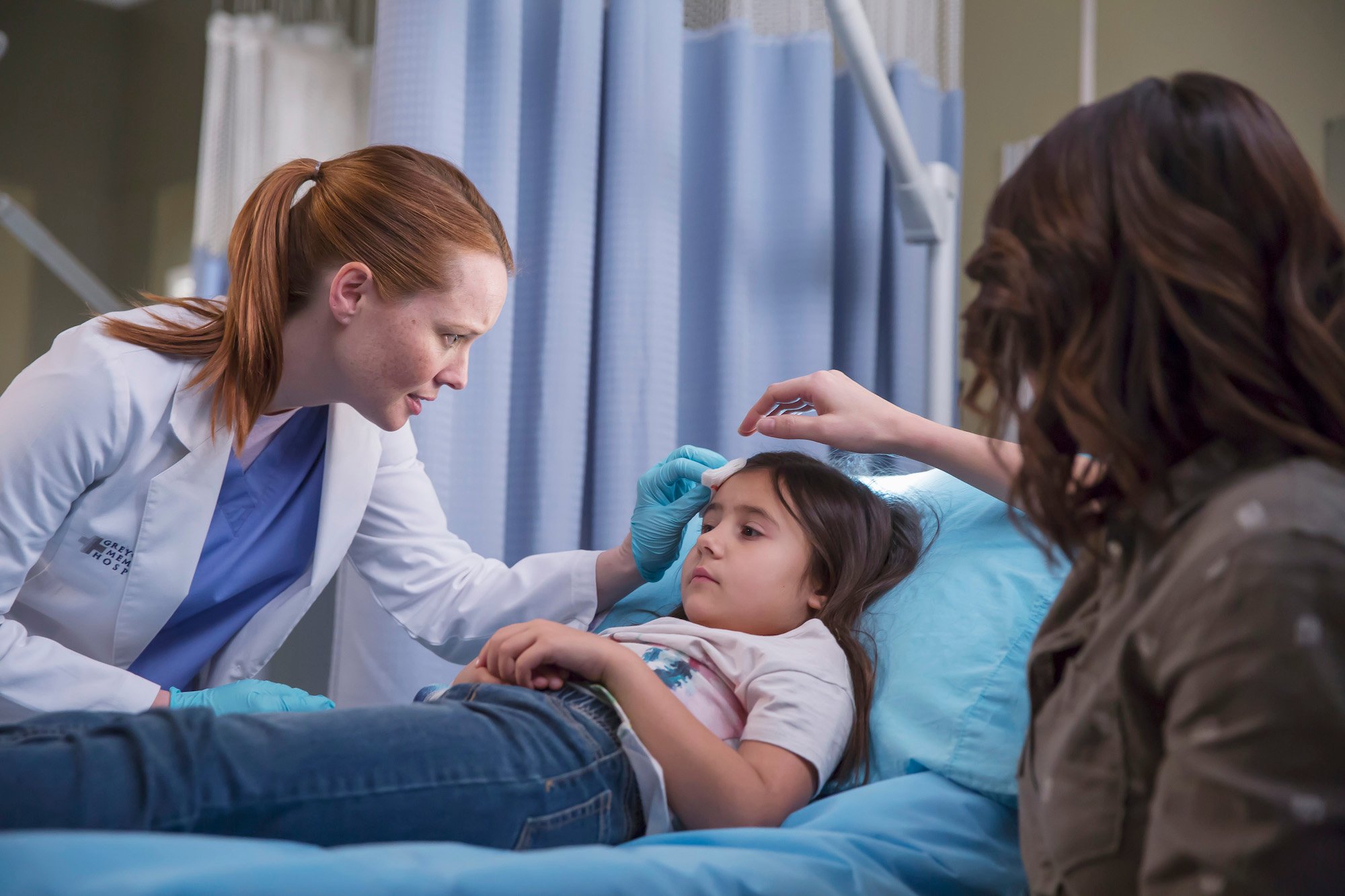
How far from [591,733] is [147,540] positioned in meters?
0.62

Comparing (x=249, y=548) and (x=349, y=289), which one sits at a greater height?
(x=349, y=289)

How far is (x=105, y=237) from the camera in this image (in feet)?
12.7

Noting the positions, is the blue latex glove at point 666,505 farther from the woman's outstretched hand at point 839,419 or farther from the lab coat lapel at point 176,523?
the lab coat lapel at point 176,523

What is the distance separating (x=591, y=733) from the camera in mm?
924

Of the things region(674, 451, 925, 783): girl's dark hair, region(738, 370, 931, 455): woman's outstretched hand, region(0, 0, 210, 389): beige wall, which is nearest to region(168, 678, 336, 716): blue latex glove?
region(674, 451, 925, 783): girl's dark hair

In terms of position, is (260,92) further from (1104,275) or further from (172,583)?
(1104,275)

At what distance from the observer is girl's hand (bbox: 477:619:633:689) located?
0.98 metres

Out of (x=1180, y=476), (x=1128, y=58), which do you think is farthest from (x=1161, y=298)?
(x=1128, y=58)

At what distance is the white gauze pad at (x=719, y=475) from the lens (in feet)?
4.17

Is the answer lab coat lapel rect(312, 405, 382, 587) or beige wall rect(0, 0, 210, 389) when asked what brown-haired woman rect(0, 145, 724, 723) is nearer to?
lab coat lapel rect(312, 405, 382, 587)

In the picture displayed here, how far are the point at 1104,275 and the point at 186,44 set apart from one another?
153 inches

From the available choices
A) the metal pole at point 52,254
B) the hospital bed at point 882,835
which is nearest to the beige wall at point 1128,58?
the hospital bed at point 882,835

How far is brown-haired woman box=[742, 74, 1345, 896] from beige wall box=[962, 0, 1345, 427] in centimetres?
147

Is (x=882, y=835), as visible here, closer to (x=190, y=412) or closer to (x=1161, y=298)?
(x=1161, y=298)
